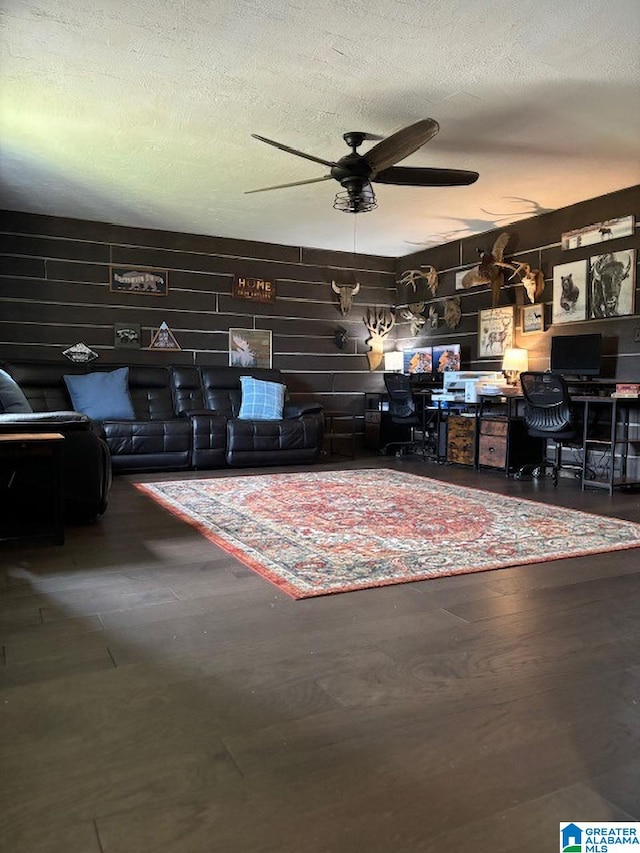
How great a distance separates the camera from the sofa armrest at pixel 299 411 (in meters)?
6.54

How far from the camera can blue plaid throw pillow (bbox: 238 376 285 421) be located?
6562mm

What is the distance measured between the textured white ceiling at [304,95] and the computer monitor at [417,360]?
2.09m

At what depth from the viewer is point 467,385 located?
249 inches

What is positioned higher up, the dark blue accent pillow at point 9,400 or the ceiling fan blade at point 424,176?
the ceiling fan blade at point 424,176

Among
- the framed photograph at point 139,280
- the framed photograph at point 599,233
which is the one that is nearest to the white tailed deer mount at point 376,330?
the framed photograph at point 139,280

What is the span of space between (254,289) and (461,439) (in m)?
3.06

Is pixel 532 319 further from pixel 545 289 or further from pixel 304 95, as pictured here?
pixel 304 95

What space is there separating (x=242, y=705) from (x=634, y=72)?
369 cm

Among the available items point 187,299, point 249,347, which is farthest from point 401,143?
point 249,347

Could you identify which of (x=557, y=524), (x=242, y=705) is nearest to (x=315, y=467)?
(x=557, y=524)

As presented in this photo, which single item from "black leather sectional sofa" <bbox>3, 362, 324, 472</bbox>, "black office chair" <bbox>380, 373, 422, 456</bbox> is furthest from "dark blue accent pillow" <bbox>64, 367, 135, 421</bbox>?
"black office chair" <bbox>380, 373, 422, 456</bbox>

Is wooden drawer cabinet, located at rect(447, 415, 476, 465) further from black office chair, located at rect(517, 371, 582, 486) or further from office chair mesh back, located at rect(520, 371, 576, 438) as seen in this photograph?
office chair mesh back, located at rect(520, 371, 576, 438)

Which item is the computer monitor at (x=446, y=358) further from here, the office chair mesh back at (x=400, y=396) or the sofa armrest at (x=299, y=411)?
the sofa armrest at (x=299, y=411)

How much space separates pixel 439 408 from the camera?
680cm
